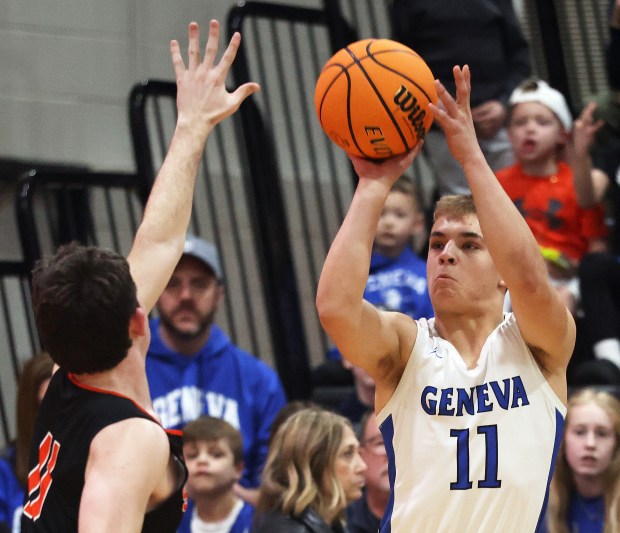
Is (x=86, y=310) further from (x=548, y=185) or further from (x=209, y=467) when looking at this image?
(x=548, y=185)

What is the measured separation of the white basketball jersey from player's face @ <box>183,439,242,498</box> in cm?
204

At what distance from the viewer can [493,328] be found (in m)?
4.12

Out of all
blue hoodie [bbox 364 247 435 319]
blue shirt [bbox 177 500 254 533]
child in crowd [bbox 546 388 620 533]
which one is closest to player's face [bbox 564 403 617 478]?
child in crowd [bbox 546 388 620 533]

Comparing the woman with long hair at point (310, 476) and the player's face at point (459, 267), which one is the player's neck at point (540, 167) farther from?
the player's face at point (459, 267)

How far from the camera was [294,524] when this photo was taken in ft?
17.2

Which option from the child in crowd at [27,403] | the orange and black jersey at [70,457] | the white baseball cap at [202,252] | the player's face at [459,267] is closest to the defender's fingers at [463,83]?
the player's face at [459,267]

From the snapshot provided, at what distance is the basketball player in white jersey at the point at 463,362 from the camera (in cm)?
381

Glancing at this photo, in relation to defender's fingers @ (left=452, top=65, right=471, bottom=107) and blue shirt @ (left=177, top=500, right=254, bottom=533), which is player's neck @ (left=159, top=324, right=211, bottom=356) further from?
defender's fingers @ (left=452, top=65, right=471, bottom=107)

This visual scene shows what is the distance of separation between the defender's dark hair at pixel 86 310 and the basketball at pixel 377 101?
0.80 meters

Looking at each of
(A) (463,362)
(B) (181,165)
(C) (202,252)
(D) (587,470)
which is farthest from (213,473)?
(A) (463,362)

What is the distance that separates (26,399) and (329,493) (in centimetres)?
132

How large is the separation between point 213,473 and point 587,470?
1.55m

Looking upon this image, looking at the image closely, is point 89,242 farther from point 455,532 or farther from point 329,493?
point 455,532

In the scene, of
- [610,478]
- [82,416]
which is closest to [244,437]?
[610,478]
